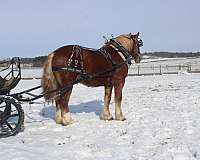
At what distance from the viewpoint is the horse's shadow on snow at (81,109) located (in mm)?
12219

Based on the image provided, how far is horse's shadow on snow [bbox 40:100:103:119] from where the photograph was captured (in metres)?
12.2

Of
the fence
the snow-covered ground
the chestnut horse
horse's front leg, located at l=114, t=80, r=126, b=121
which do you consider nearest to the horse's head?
the chestnut horse

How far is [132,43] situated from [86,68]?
1.77m

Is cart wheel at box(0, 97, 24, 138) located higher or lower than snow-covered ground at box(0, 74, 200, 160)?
higher

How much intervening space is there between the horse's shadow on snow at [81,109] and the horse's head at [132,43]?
2.07m

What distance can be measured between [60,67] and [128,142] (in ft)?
9.23

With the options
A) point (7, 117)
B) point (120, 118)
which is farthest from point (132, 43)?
point (7, 117)

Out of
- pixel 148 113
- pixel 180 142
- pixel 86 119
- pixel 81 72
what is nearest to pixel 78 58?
pixel 81 72

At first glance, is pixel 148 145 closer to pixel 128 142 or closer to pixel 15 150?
pixel 128 142

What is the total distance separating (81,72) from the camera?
395 inches

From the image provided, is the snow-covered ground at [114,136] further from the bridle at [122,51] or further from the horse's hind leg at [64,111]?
the bridle at [122,51]

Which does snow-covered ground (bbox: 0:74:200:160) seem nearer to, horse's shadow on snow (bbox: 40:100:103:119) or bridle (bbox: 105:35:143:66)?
horse's shadow on snow (bbox: 40:100:103:119)

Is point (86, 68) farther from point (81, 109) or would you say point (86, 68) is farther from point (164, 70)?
point (164, 70)

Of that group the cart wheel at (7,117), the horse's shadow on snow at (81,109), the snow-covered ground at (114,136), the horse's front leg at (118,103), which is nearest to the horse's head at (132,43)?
the horse's front leg at (118,103)
